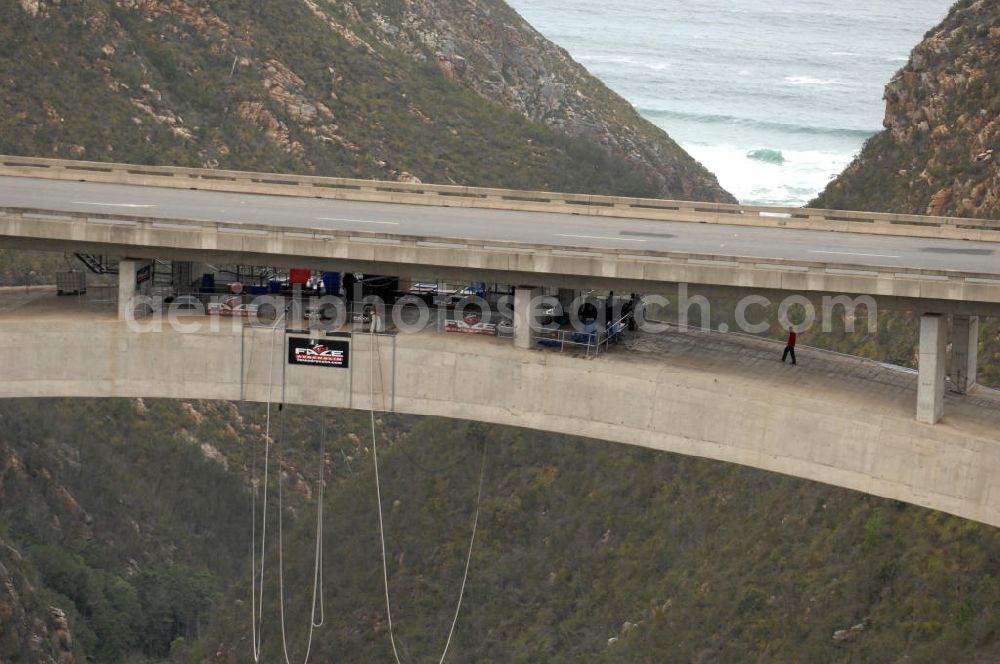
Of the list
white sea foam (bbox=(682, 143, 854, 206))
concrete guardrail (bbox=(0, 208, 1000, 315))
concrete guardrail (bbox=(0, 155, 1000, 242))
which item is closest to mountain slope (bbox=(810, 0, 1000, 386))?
concrete guardrail (bbox=(0, 155, 1000, 242))

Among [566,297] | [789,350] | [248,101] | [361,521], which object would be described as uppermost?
[248,101]

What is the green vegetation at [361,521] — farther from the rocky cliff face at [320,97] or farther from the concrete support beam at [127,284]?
the concrete support beam at [127,284]

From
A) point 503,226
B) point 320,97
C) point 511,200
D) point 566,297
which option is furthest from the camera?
point 320,97

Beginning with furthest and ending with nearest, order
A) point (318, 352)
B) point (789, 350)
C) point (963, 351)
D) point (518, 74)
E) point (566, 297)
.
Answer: point (518, 74) → point (566, 297) → point (318, 352) → point (789, 350) → point (963, 351)

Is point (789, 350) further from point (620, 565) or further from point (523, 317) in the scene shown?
point (620, 565)

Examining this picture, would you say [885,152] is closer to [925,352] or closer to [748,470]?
[748,470]

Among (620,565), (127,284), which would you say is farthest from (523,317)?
(620,565)
